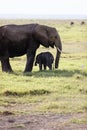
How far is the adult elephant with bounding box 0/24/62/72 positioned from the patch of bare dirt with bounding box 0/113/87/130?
7.68 m

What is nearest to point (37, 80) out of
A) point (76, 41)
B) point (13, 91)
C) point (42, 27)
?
→ point (13, 91)

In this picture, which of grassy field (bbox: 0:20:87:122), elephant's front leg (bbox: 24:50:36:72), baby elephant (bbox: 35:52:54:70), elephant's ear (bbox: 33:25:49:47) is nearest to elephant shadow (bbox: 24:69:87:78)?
grassy field (bbox: 0:20:87:122)

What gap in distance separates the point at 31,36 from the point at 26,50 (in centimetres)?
65

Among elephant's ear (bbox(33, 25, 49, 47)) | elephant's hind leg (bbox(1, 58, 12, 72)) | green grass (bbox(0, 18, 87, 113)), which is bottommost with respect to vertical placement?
elephant's hind leg (bbox(1, 58, 12, 72))

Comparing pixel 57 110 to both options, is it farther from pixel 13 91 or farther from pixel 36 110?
pixel 13 91

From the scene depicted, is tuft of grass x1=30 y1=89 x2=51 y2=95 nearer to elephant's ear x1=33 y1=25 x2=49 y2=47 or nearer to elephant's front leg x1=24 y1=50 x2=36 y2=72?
elephant's front leg x1=24 y1=50 x2=36 y2=72

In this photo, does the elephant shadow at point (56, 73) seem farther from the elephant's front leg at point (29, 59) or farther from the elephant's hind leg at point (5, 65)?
the elephant's hind leg at point (5, 65)

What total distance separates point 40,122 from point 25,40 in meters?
8.66

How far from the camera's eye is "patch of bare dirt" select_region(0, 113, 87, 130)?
9.53 m

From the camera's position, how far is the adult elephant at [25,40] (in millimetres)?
18297

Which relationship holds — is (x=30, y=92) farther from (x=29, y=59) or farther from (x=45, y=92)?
(x=29, y=59)

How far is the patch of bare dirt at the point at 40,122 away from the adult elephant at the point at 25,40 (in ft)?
25.2

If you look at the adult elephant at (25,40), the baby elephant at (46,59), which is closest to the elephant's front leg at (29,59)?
the adult elephant at (25,40)

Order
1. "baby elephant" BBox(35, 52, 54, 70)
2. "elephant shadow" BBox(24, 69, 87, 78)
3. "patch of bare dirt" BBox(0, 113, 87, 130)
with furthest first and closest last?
"baby elephant" BBox(35, 52, 54, 70) → "elephant shadow" BBox(24, 69, 87, 78) → "patch of bare dirt" BBox(0, 113, 87, 130)
